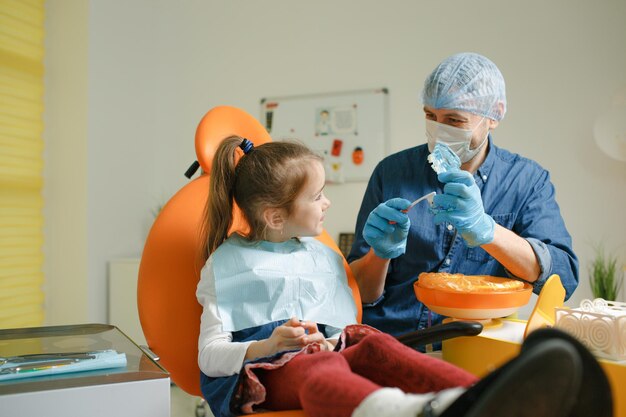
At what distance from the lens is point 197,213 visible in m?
1.53

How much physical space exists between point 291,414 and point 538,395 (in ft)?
1.65

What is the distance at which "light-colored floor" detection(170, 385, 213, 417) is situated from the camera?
305 cm

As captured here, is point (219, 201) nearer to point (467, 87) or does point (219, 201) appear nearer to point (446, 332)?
point (446, 332)

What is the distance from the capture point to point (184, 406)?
10.5ft

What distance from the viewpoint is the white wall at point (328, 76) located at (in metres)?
3.31

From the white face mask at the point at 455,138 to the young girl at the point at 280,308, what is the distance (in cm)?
42

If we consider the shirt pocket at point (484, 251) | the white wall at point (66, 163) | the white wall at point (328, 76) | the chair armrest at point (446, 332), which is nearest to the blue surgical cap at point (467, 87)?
the shirt pocket at point (484, 251)

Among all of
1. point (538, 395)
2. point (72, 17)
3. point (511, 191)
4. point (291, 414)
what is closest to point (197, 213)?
point (291, 414)

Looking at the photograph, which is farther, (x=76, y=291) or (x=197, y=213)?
(x=76, y=291)

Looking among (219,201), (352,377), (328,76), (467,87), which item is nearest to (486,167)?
(467,87)

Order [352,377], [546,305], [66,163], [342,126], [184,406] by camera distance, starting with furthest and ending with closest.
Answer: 1. [342,126]
2. [66,163]
3. [184,406]
4. [546,305]
5. [352,377]

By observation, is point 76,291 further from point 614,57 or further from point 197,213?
point 614,57

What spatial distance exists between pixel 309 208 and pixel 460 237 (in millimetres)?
507

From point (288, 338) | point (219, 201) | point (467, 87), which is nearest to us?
point (288, 338)
